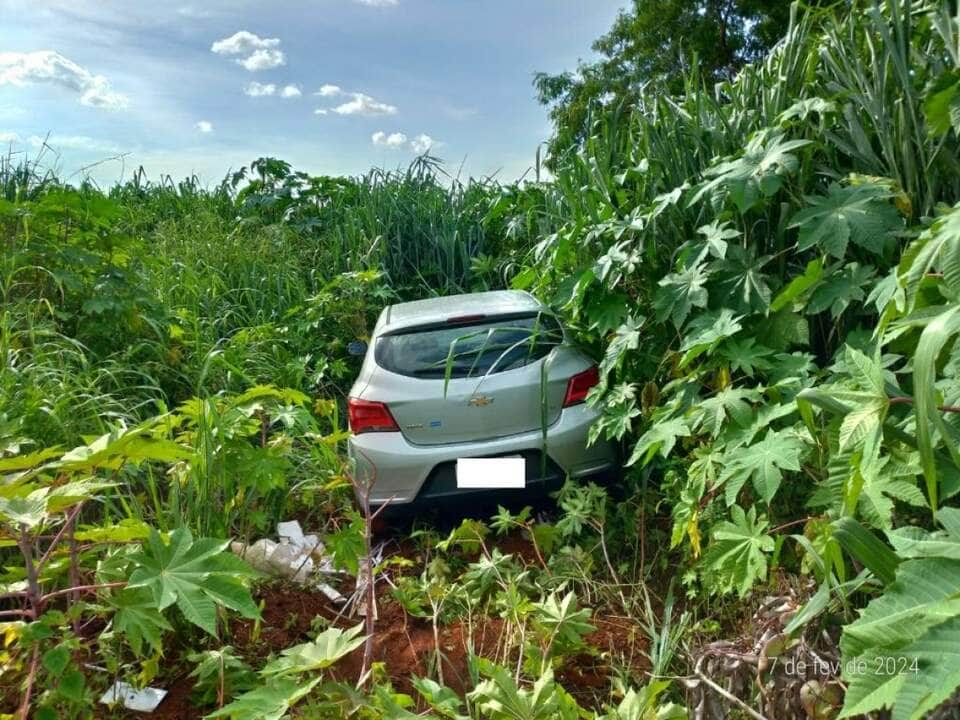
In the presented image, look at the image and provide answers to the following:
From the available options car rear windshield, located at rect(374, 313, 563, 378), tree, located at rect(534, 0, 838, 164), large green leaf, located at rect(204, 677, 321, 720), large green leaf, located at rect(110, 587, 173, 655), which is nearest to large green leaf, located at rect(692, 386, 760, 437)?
car rear windshield, located at rect(374, 313, 563, 378)

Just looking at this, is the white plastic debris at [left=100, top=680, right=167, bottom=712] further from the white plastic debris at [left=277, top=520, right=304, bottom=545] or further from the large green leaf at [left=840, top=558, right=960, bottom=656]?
the large green leaf at [left=840, top=558, right=960, bottom=656]

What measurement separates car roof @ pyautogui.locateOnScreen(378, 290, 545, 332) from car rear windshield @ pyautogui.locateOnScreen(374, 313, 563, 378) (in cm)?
5

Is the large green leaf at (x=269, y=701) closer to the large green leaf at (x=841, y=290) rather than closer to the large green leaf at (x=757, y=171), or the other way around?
the large green leaf at (x=841, y=290)

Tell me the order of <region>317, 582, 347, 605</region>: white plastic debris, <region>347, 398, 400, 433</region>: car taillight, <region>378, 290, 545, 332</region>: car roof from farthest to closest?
1. <region>378, 290, 545, 332</region>: car roof
2. <region>347, 398, 400, 433</region>: car taillight
3. <region>317, 582, 347, 605</region>: white plastic debris

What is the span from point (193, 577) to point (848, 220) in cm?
266

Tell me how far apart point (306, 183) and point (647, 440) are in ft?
29.2

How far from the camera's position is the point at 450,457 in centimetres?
388

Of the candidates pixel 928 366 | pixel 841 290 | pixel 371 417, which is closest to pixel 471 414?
pixel 371 417

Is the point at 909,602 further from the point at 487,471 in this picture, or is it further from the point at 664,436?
the point at 487,471

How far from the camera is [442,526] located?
426 centimetres

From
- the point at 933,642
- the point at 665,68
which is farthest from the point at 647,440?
the point at 665,68

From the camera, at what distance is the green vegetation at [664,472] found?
76.1 inches

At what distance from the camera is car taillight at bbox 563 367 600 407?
13.2 feet

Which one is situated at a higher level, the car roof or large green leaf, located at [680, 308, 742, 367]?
the car roof
